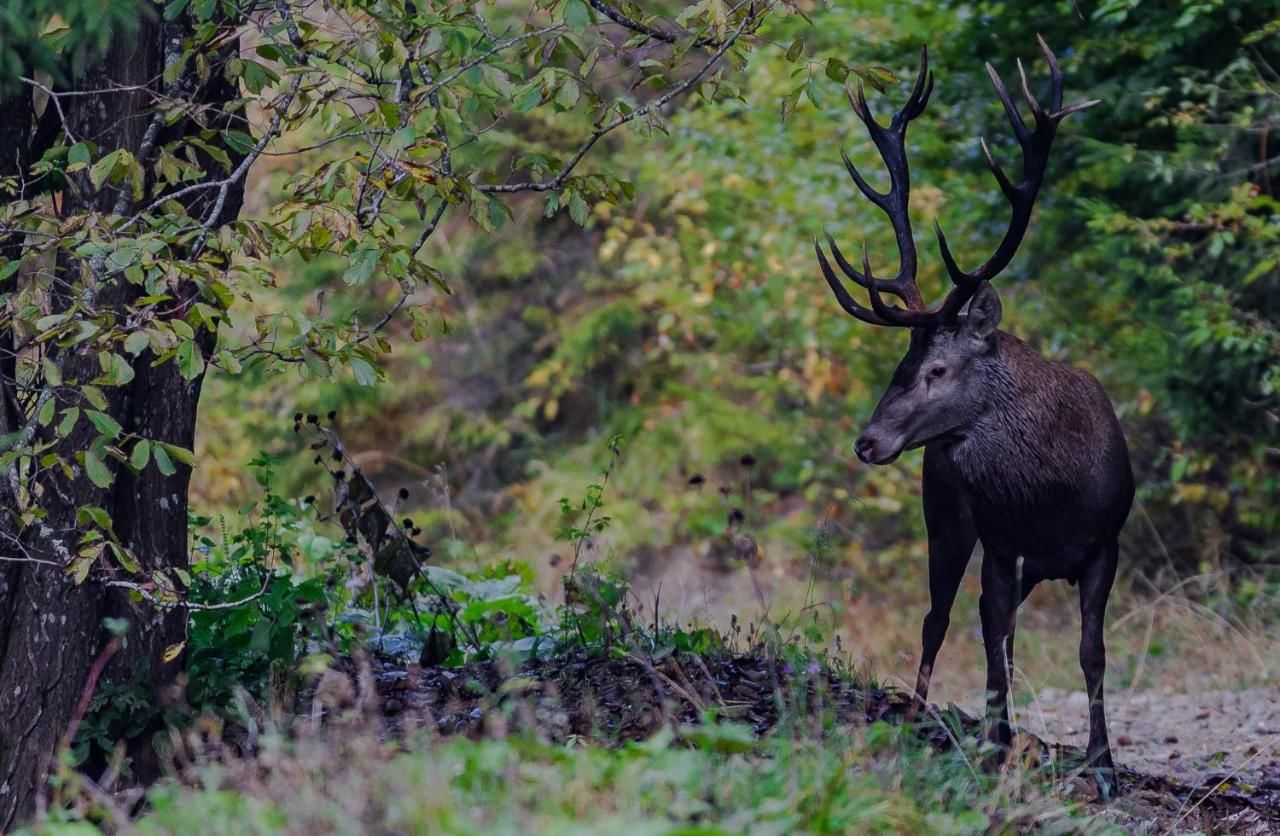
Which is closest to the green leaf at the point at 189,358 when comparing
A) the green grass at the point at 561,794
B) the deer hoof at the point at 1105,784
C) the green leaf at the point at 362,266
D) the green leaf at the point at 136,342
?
the green leaf at the point at 136,342

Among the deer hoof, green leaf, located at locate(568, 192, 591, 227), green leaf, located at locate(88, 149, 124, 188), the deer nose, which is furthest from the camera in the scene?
the deer nose

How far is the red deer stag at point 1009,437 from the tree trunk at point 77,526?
2434 mm

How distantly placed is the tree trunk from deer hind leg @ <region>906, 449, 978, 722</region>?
2902 mm

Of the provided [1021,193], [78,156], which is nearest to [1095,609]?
[1021,193]

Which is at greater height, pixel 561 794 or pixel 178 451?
pixel 178 451

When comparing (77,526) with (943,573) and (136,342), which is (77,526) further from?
(943,573)

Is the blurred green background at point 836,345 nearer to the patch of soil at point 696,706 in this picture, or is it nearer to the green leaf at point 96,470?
the patch of soil at point 696,706

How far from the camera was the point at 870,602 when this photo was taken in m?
14.9

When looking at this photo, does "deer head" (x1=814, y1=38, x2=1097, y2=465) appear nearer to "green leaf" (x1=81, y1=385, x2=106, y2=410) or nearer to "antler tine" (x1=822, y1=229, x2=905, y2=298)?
"antler tine" (x1=822, y1=229, x2=905, y2=298)

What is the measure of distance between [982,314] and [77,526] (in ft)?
11.1

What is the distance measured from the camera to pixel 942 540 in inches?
256

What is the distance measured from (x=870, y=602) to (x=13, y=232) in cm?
1124

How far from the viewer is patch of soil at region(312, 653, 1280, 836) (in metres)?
5.11

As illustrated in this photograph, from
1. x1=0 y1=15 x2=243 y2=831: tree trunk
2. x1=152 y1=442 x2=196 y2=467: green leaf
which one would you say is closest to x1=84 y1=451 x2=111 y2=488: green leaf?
x1=152 y1=442 x2=196 y2=467: green leaf
